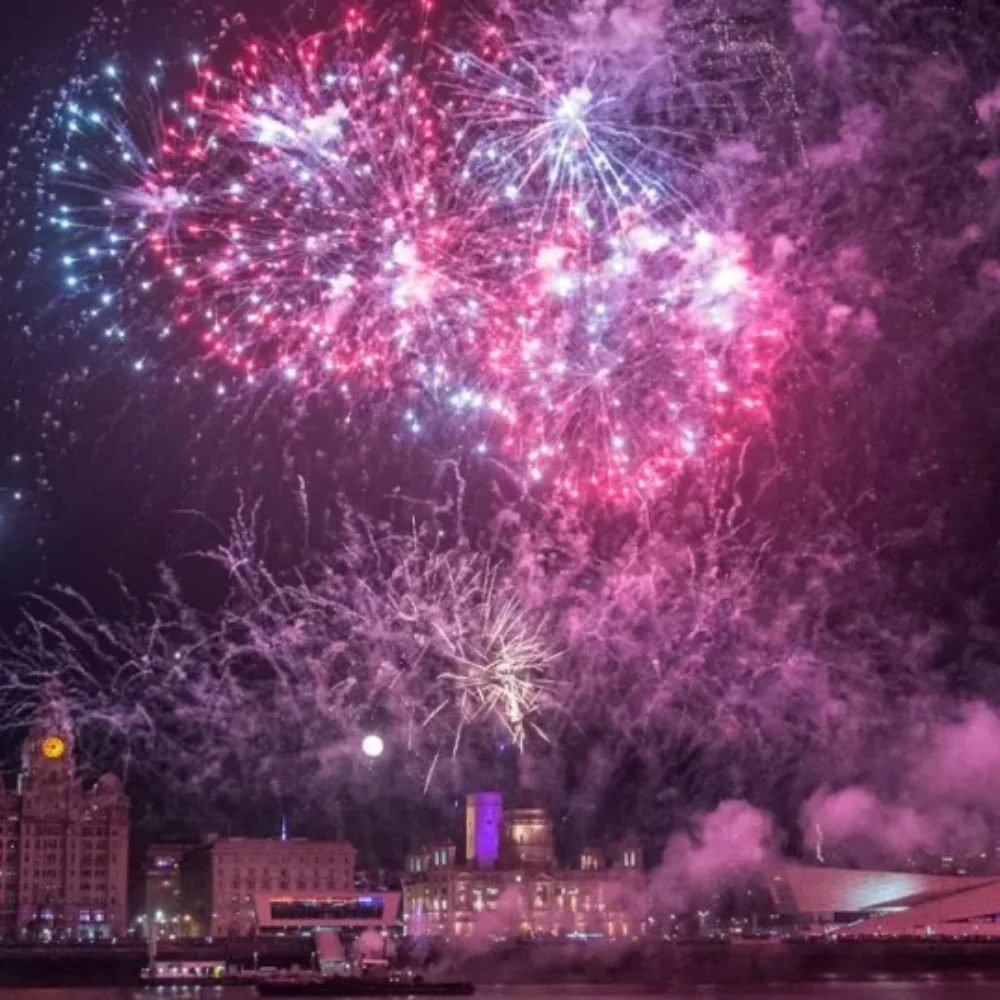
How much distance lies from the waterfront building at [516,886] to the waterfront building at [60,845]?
23.8m

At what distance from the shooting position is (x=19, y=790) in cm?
13312

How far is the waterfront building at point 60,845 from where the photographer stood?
131 m

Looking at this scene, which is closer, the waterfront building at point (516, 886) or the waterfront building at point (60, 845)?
the waterfront building at point (516, 886)

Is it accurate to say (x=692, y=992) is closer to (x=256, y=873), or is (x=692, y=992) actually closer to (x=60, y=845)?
(x=256, y=873)

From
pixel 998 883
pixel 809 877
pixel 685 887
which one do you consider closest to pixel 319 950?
pixel 685 887

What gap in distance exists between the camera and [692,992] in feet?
251

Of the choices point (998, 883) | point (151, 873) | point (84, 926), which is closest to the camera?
point (998, 883)

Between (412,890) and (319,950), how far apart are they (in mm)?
41782

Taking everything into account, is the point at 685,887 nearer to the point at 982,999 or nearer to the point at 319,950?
the point at 319,950

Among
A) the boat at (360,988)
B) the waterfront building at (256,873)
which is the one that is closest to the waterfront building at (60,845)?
the waterfront building at (256,873)

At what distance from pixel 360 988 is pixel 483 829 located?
5743cm

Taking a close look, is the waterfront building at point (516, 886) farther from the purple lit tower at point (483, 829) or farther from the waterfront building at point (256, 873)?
the waterfront building at point (256, 873)

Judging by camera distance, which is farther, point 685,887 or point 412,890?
point 412,890

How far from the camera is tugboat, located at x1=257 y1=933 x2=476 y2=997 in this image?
235 feet
